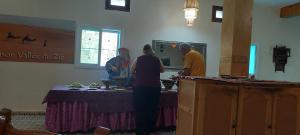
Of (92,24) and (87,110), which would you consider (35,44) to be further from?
(87,110)

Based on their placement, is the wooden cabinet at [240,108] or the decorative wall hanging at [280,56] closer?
the wooden cabinet at [240,108]

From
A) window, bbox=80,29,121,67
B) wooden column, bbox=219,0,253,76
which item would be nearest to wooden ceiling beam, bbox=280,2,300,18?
wooden column, bbox=219,0,253,76

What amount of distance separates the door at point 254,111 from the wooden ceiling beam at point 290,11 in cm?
469

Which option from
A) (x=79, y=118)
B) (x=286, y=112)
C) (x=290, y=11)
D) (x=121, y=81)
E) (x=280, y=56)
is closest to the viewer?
(x=286, y=112)

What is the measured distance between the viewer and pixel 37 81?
546 centimetres

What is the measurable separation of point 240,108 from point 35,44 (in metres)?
4.30

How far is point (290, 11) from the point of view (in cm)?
649

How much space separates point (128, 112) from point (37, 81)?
235 cm

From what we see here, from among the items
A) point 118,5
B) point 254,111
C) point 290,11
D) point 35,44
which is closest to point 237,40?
point 254,111

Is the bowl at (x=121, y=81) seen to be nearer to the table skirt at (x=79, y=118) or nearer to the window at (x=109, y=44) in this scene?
the table skirt at (x=79, y=118)

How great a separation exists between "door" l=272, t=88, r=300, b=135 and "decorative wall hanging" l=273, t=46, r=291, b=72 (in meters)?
4.66

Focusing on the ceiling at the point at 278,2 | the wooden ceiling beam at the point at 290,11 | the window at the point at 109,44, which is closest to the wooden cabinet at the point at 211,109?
the window at the point at 109,44

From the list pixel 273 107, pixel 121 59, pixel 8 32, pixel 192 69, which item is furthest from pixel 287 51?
pixel 8 32

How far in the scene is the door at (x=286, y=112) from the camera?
8.24ft
